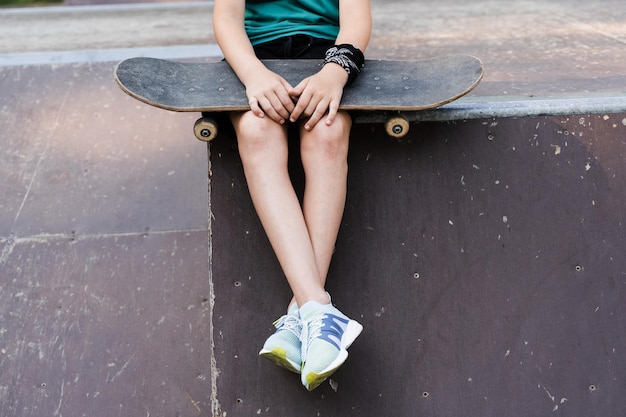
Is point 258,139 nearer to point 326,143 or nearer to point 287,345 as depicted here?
point 326,143

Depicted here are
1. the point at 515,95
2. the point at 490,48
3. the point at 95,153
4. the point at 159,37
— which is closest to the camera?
the point at 515,95

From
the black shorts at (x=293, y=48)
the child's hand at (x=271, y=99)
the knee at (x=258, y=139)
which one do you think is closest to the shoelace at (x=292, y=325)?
the knee at (x=258, y=139)

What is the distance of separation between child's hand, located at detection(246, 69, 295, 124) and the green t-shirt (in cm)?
43

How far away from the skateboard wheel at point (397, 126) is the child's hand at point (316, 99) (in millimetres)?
168

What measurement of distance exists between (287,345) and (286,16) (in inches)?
45.8

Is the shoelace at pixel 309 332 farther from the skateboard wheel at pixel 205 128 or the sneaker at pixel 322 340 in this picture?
the skateboard wheel at pixel 205 128

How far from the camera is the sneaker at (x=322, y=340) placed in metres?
1.80

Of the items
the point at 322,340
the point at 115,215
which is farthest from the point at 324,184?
the point at 115,215

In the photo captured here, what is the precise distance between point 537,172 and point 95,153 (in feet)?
6.04

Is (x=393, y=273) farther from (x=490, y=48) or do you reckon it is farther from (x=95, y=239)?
(x=490, y=48)

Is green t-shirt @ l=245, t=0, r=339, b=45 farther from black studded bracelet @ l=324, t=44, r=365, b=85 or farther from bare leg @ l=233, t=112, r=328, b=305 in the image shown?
bare leg @ l=233, t=112, r=328, b=305

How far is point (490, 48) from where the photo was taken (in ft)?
13.6

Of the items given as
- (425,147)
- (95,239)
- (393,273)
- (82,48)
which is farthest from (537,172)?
(82,48)

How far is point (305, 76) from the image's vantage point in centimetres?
228
